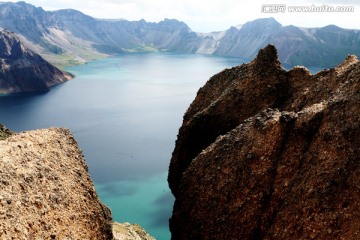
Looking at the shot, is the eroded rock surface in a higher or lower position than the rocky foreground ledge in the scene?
lower

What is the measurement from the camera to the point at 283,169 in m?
25.2

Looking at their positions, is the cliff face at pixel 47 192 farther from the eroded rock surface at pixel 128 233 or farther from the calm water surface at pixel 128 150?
the calm water surface at pixel 128 150

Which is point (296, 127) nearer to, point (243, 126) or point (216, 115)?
point (243, 126)

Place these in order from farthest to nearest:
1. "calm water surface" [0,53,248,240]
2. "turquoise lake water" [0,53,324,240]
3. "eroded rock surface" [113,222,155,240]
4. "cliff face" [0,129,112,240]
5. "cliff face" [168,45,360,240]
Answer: "calm water surface" [0,53,248,240]
"turquoise lake water" [0,53,324,240]
"eroded rock surface" [113,222,155,240]
"cliff face" [168,45,360,240]
"cliff face" [0,129,112,240]

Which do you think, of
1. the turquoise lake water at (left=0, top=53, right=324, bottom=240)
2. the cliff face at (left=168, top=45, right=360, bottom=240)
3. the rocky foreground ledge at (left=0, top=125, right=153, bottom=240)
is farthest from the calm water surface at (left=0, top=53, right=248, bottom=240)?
the rocky foreground ledge at (left=0, top=125, right=153, bottom=240)

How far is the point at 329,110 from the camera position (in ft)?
83.0

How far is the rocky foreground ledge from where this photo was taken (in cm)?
1986

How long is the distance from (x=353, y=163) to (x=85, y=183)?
794 inches

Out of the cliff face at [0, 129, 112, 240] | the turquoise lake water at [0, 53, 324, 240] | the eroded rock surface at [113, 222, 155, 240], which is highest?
Answer: the cliff face at [0, 129, 112, 240]

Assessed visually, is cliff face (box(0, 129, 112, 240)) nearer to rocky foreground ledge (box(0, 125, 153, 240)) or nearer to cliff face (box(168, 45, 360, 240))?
Result: rocky foreground ledge (box(0, 125, 153, 240))

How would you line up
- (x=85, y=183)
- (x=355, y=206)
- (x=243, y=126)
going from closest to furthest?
(x=355, y=206) < (x=85, y=183) < (x=243, y=126)

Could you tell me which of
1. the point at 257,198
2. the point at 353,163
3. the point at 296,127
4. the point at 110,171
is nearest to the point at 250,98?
the point at 296,127

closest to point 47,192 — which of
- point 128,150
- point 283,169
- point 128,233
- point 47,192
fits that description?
point 47,192

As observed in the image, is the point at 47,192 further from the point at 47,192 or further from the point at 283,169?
the point at 283,169
